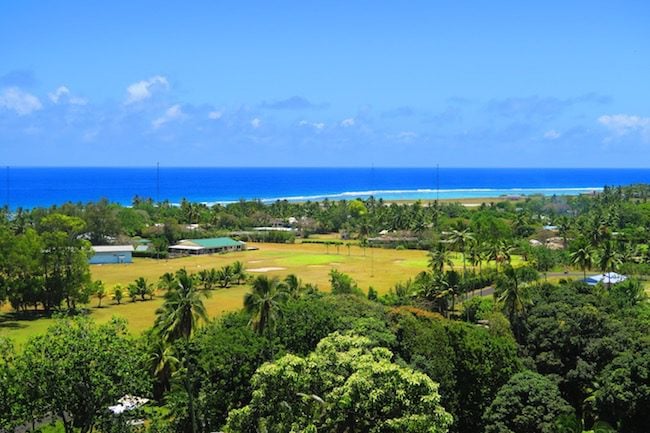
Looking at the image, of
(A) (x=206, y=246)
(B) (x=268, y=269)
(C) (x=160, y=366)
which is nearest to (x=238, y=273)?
(B) (x=268, y=269)

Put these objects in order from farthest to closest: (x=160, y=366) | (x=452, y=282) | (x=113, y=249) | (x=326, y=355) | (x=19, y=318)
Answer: (x=113, y=249)
(x=19, y=318)
(x=452, y=282)
(x=160, y=366)
(x=326, y=355)

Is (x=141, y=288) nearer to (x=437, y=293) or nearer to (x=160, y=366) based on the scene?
(x=437, y=293)

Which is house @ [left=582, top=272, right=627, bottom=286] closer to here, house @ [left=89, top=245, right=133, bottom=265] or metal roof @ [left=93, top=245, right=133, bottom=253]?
house @ [left=89, top=245, right=133, bottom=265]

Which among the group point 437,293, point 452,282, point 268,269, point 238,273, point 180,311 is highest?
point 180,311

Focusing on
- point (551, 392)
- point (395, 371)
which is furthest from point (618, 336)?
point (395, 371)

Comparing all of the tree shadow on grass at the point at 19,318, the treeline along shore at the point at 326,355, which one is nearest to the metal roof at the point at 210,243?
the treeline along shore at the point at 326,355

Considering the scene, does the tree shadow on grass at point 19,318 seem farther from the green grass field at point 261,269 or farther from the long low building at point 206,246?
the long low building at point 206,246

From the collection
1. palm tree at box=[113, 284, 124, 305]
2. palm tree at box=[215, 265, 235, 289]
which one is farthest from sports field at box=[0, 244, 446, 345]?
palm tree at box=[215, 265, 235, 289]
